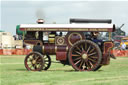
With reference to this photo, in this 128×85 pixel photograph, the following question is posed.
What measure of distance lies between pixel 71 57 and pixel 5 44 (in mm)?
57321

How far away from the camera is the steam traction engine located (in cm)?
1822

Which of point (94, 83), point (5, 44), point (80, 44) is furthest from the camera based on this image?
point (5, 44)

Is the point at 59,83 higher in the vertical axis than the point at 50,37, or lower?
lower

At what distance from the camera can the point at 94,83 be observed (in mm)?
12617

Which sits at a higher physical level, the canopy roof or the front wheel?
the canopy roof

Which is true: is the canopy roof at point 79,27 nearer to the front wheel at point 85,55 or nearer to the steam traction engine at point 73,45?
the steam traction engine at point 73,45

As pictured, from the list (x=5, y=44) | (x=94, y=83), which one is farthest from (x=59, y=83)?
(x=5, y=44)

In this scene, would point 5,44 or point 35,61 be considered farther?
point 5,44

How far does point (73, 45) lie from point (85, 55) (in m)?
0.75

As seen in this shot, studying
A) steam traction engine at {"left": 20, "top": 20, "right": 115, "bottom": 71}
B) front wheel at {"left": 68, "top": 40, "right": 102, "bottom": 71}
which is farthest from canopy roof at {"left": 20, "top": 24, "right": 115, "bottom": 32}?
front wheel at {"left": 68, "top": 40, "right": 102, "bottom": 71}

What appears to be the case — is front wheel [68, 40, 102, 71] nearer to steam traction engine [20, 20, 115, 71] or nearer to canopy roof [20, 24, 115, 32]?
steam traction engine [20, 20, 115, 71]

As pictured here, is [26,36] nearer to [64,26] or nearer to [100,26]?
[64,26]

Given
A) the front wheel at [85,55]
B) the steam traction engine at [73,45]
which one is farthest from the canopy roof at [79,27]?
the front wheel at [85,55]

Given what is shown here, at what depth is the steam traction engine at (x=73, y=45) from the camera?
59.8 ft
